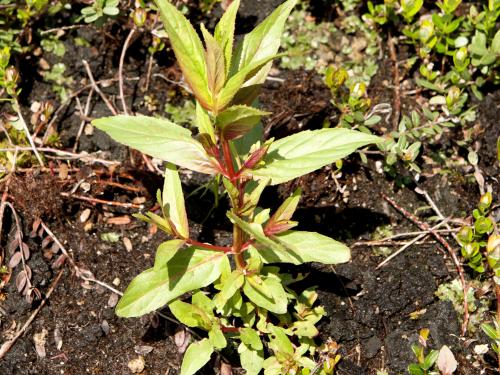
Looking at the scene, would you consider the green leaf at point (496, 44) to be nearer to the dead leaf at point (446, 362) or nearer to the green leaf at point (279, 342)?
the dead leaf at point (446, 362)

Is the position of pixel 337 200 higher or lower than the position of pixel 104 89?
lower

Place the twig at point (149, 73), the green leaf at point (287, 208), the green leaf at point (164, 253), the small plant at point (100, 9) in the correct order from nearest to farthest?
the green leaf at point (164, 253)
the green leaf at point (287, 208)
the small plant at point (100, 9)
the twig at point (149, 73)

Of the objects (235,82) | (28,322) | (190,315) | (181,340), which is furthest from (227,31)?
(28,322)

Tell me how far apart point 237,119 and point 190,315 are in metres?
0.94

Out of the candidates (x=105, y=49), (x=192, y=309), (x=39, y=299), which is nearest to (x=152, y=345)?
(x=192, y=309)

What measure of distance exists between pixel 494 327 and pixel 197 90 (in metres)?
1.76

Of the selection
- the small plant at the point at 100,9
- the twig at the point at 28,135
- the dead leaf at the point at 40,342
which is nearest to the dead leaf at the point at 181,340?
the dead leaf at the point at 40,342

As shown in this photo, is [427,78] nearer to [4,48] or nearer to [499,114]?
[499,114]

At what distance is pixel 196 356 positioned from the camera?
2570 millimetres

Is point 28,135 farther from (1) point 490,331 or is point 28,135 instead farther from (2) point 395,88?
(1) point 490,331

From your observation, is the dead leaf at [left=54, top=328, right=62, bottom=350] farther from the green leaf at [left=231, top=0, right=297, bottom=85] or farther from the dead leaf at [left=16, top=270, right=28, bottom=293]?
the green leaf at [left=231, top=0, right=297, bottom=85]

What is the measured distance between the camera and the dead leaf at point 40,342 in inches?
112

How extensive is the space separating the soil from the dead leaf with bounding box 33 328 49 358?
18mm

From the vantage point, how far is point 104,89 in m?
3.49
